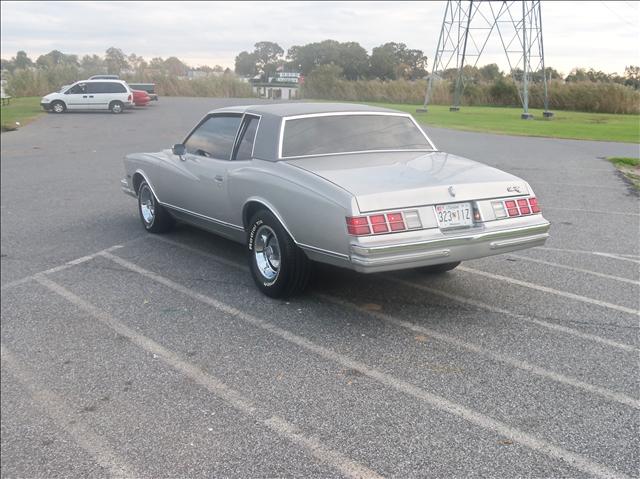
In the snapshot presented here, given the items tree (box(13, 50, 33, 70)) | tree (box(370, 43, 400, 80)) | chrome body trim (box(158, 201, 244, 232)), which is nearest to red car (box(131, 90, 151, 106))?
tree (box(13, 50, 33, 70))

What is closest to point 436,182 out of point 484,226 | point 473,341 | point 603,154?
point 484,226

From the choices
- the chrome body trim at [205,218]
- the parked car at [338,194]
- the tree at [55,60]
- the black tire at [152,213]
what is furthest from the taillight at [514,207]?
the tree at [55,60]

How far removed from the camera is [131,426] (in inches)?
142

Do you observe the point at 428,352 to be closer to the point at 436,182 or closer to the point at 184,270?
the point at 436,182

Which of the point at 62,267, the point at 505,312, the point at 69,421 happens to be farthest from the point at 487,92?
the point at 69,421

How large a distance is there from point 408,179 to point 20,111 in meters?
12.9

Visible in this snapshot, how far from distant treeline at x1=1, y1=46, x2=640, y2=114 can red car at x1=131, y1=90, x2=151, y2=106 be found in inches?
34.0

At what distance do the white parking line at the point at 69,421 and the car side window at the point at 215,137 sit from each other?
260cm

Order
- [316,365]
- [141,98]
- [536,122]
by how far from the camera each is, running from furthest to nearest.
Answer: [536,122]
[141,98]
[316,365]

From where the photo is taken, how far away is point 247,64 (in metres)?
10.3

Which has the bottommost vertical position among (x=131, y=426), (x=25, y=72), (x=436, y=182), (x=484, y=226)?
(x=131, y=426)

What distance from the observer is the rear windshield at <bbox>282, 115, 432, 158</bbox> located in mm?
5688

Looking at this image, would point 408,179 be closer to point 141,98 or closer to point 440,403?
point 440,403

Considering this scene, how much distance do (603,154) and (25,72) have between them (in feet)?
40.1
